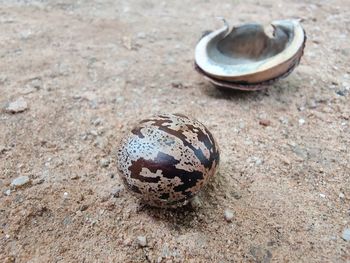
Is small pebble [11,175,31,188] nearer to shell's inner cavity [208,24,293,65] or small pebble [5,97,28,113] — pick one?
small pebble [5,97,28,113]

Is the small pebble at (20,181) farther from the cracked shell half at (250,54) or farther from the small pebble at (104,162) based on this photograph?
the cracked shell half at (250,54)

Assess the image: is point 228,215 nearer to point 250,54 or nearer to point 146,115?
point 146,115

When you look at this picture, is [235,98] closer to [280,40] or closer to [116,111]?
[280,40]

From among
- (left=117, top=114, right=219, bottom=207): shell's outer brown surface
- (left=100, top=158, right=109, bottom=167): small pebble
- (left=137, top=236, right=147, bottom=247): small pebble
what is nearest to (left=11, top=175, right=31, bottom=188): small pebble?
(left=100, top=158, right=109, bottom=167): small pebble

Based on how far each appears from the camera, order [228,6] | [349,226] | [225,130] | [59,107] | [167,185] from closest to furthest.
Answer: [167,185]
[349,226]
[225,130]
[59,107]
[228,6]

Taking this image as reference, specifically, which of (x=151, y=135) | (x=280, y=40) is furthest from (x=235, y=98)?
(x=151, y=135)

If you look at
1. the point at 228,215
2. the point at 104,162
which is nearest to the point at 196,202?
the point at 228,215

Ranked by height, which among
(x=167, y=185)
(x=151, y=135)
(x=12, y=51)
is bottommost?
(x=12, y=51)
